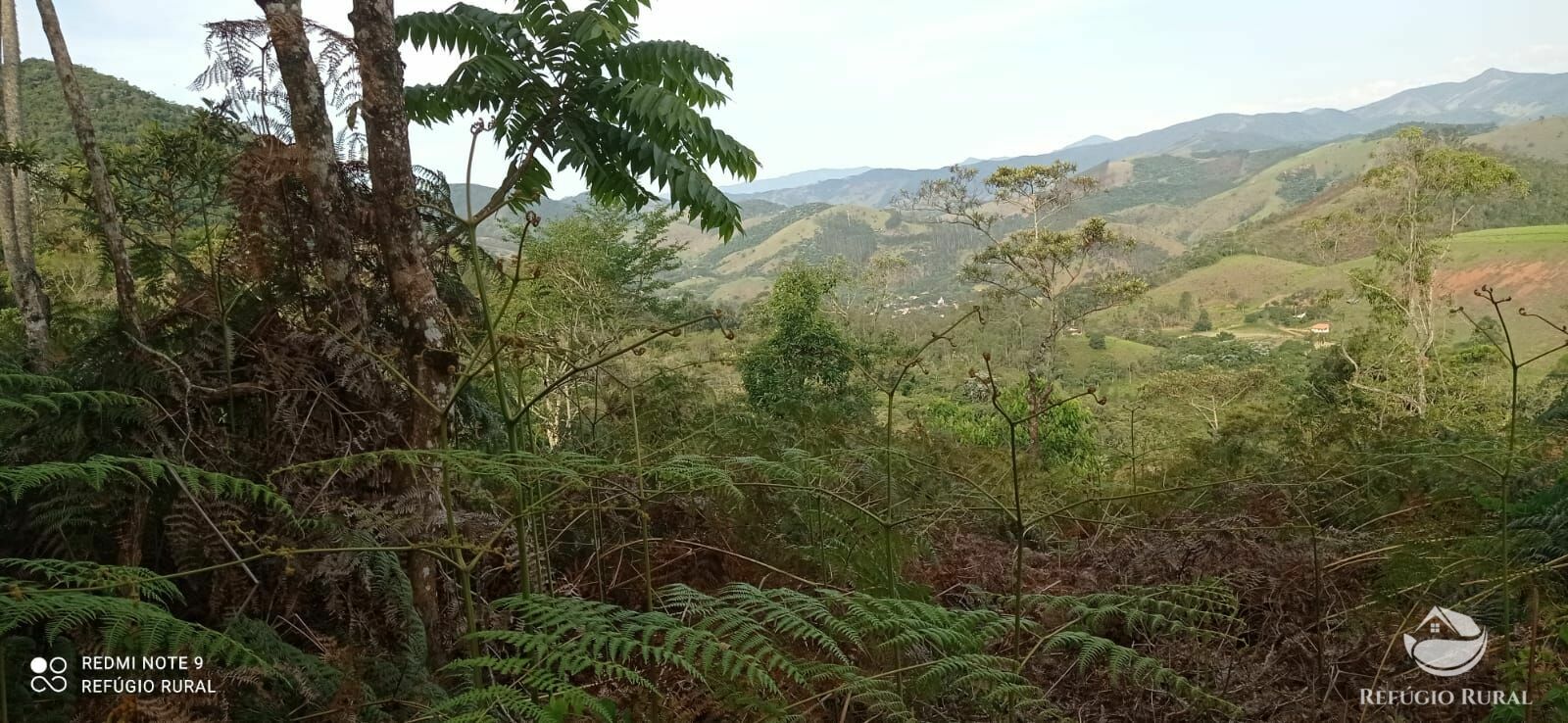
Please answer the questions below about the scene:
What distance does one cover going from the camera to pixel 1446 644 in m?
2.03

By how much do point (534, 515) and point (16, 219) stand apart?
7.53 metres

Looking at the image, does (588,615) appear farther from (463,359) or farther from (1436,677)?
(1436,677)

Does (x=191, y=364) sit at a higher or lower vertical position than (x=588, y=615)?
higher

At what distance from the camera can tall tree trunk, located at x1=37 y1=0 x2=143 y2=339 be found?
2.33 meters

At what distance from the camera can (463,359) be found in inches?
104

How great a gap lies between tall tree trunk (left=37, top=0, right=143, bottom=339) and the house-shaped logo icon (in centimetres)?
382

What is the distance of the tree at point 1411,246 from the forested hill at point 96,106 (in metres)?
30.0

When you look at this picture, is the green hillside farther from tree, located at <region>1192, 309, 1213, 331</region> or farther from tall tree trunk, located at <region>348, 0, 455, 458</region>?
tall tree trunk, located at <region>348, 0, 455, 458</region>

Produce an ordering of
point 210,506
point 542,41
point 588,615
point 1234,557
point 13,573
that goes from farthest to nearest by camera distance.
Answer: point 542,41
point 1234,557
point 210,506
point 13,573
point 588,615

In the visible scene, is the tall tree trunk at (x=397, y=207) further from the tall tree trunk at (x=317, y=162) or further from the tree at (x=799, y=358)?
the tree at (x=799, y=358)

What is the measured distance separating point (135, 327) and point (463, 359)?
0.93 meters

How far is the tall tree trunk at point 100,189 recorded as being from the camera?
233cm

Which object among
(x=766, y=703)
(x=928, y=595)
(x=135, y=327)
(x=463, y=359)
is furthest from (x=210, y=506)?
(x=928, y=595)

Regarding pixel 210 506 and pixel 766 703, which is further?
pixel 210 506
